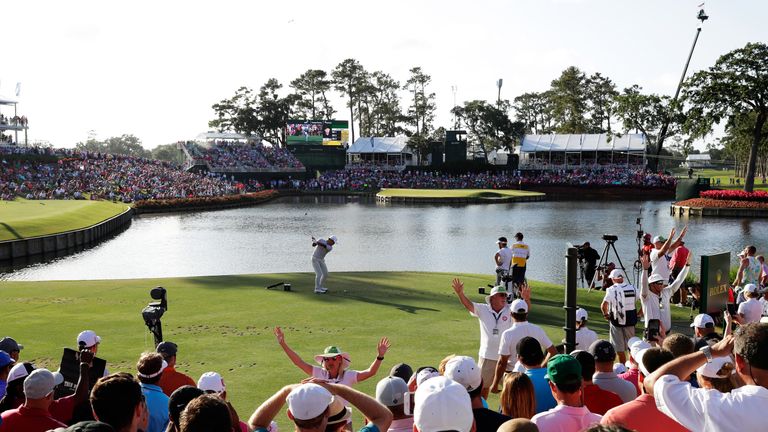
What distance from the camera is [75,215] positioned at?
45500 millimetres

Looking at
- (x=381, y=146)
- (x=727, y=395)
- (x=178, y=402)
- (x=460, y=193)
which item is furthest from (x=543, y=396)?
(x=381, y=146)

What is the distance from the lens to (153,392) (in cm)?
583

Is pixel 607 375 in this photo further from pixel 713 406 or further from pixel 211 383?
pixel 211 383

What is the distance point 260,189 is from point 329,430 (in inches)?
3309

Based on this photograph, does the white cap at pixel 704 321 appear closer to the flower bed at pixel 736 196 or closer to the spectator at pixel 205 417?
the spectator at pixel 205 417

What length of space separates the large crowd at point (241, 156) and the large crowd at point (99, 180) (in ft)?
31.2

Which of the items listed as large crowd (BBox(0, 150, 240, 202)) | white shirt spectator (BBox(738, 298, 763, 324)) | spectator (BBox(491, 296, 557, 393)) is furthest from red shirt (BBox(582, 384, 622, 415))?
large crowd (BBox(0, 150, 240, 202))

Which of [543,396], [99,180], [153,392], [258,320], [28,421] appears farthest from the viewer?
[99,180]

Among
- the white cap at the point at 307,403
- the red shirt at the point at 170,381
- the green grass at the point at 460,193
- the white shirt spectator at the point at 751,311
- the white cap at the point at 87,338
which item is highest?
the white cap at the point at 307,403

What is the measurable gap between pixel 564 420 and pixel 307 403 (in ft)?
5.94

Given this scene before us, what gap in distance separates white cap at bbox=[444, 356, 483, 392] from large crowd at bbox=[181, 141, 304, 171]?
8915cm

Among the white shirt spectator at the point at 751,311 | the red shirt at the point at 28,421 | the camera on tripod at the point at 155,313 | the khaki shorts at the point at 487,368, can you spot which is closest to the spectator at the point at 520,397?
the red shirt at the point at 28,421

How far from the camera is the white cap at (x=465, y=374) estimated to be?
511cm

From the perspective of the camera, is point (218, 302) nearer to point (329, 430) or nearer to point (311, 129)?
point (329, 430)
